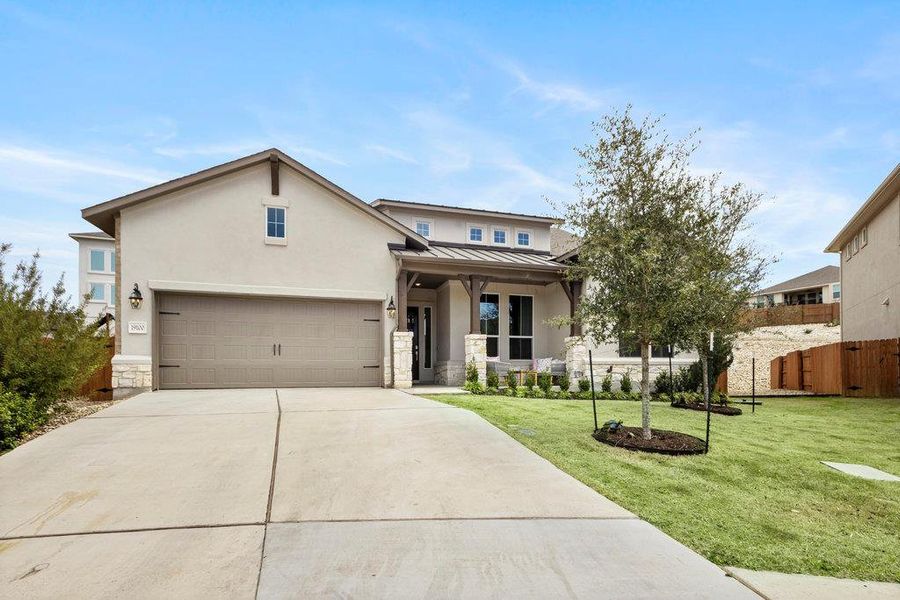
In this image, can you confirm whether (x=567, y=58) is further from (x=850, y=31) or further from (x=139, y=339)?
(x=139, y=339)

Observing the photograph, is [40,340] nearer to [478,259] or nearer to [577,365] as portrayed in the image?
[478,259]

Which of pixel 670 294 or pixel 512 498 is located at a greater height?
pixel 670 294

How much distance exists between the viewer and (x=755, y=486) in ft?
16.9

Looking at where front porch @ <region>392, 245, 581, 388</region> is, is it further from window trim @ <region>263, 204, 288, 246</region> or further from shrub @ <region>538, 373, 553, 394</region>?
window trim @ <region>263, 204, 288, 246</region>

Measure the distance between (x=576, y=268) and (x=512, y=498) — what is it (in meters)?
3.82

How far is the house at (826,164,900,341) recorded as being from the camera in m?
14.6

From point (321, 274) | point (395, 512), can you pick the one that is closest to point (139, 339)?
point (321, 274)

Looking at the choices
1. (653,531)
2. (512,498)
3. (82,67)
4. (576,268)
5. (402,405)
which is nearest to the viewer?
(653,531)

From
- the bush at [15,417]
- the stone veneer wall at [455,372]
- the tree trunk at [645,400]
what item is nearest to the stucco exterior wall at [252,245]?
the stone veneer wall at [455,372]

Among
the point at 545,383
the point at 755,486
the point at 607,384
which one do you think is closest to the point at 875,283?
the point at 607,384

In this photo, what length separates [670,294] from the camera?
21.0 feet

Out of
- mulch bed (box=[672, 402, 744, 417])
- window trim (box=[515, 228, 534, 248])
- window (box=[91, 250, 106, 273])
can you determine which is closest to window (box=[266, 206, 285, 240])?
window trim (box=[515, 228, 534, 248])

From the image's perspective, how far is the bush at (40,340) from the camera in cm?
721

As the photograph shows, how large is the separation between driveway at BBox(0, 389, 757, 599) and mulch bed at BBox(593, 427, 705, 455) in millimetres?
1522
